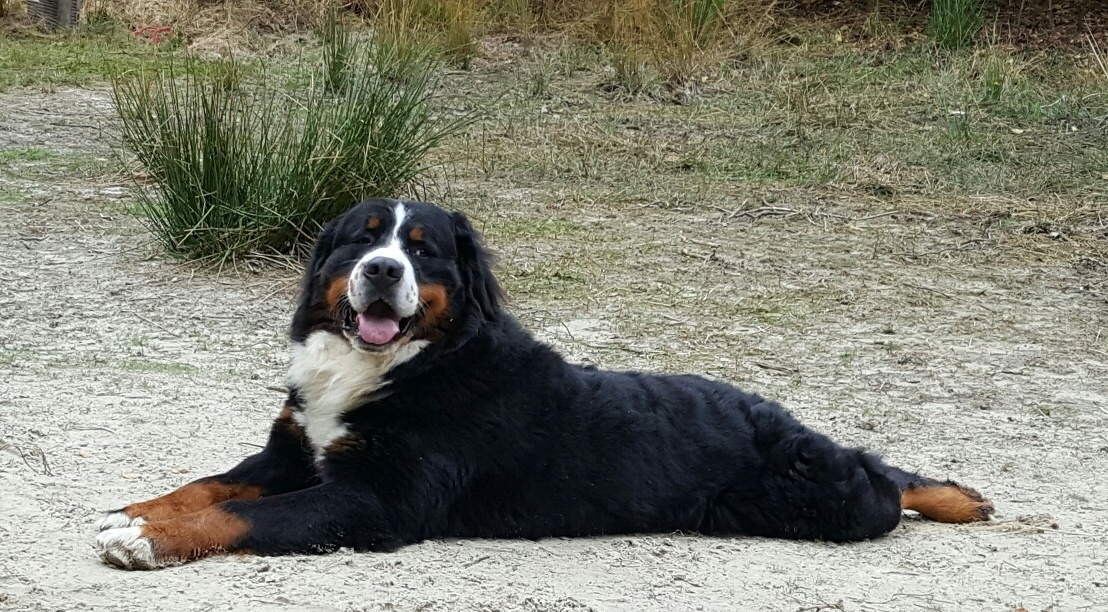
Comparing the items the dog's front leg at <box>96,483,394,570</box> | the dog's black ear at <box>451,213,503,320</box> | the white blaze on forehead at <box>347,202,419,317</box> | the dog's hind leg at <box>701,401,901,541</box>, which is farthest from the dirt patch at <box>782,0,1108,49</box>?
the dog's front leg at <box>96,483,394,570</box>

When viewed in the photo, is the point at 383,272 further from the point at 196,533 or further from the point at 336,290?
the point at 196,533

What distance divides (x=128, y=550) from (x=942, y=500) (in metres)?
2.83

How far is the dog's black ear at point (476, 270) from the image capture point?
4.73 metres

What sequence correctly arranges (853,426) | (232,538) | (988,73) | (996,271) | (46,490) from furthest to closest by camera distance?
(988,73)
(996,271)
(853,426)
(46,490)
(232,538)

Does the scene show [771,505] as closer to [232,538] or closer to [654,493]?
[654,493]

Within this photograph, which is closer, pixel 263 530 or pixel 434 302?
pixel 263 530

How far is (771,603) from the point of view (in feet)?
13.5

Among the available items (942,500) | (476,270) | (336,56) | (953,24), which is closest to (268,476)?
(476,270)

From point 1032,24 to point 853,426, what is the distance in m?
14.2

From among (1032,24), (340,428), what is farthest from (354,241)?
(1032,24)

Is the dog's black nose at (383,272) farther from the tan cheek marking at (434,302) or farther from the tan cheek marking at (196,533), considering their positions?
the tan cheek marking at (196,533)

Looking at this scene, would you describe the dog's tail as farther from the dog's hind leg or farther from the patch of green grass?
the patch of green grass

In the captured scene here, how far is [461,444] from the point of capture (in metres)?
4.46

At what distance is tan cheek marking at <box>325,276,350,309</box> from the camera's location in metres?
4.59
